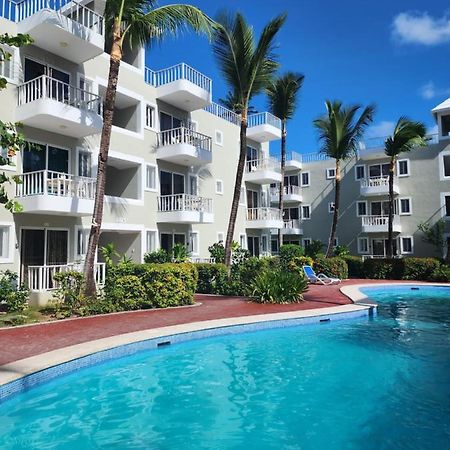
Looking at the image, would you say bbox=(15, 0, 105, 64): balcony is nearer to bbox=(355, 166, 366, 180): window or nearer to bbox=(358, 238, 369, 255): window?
bbox=(355, 166, 366, 180): window

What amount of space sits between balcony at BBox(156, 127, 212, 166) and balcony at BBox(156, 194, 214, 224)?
1980mm

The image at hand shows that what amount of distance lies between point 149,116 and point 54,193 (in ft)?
26.1

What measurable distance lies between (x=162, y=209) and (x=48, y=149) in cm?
655

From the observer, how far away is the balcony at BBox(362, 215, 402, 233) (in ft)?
111

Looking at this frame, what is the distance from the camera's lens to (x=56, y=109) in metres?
14.6

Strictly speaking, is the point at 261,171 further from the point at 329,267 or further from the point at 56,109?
the point at 56,109

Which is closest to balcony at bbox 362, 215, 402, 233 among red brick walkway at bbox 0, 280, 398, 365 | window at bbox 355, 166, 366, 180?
window at bbox 355, 166, 366, 180

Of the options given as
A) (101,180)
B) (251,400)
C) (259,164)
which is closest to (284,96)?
(259,164)

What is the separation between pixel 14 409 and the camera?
6633mm

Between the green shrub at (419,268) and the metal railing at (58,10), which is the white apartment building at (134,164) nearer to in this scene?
the metal railing at (58,10)

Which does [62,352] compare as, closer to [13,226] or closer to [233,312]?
[233,312]

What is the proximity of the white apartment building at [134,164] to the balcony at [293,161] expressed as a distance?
634 cm

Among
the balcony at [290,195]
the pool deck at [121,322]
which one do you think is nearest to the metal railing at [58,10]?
the pool deck at [121,322]

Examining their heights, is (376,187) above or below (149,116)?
below
